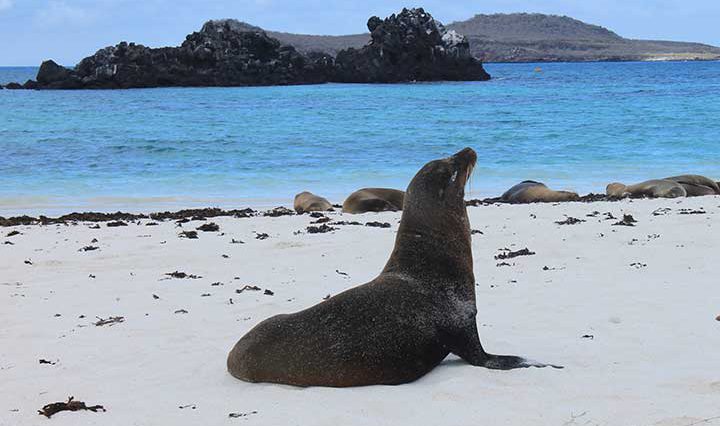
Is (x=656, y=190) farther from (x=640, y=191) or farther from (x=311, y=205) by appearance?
(x=311, y=205)

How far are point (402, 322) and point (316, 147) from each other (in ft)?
74.2

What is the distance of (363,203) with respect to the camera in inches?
546

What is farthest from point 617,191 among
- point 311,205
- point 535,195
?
point 311,205

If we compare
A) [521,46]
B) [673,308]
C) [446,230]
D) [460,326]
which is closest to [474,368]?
[460,326]

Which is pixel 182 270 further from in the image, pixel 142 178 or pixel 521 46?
pixel 521 46

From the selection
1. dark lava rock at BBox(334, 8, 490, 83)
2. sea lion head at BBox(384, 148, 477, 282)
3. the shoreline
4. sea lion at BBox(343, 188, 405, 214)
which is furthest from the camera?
dark lava rock at BBox(334, 8, 490, 83)

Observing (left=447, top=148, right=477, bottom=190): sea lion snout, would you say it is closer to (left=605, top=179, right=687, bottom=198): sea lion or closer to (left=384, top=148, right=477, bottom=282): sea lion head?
(left=384, top=148, right=477, bottom=282): sea lion head

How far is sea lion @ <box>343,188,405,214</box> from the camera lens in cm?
1386

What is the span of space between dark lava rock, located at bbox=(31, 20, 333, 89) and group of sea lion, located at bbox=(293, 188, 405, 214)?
64.5 m

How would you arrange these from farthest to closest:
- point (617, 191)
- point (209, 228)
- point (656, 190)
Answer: point (617, 191) → point (656, 190) → point (209, 228)

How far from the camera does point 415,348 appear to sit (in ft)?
15.7

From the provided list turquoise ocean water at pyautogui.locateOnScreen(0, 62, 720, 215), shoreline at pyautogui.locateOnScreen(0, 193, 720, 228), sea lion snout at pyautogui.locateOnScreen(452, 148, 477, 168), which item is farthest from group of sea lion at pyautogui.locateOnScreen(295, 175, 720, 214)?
sea lion snout at pyautogui.locateOnScreen(452, 148, 477, 168)

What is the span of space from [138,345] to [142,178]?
1547 cm

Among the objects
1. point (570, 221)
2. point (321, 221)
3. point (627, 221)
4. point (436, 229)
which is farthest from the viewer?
point (321, 221)
